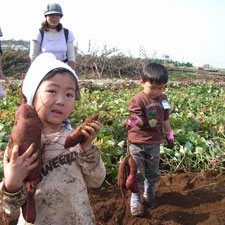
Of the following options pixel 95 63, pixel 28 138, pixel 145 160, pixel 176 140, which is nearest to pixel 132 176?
pixel 145 160

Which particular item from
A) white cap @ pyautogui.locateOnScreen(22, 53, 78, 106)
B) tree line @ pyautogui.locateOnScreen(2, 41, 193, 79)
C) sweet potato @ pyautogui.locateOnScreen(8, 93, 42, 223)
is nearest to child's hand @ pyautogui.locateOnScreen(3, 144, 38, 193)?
sweet potato @ pyautogui.locateOnScreen(8, 93, 42, 223)

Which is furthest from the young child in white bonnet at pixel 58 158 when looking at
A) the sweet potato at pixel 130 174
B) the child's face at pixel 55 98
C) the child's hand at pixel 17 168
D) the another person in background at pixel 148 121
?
the another person in background at pixel 148 121

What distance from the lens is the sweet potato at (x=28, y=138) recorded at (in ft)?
3.33

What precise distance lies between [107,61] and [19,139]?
13.6m

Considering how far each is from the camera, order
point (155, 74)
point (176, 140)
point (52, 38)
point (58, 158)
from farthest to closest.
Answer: point (176, 140), point (52, 38), point (155, 74), point (58, 158)

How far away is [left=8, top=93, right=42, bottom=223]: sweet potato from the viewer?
1.01m

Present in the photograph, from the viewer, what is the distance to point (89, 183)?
1313 millimetres

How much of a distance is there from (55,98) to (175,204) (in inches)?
67.8

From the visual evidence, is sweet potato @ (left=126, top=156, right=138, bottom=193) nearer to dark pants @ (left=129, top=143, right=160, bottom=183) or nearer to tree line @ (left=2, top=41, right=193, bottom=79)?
dark pants @ (left=129, top=143, right=160, bottom=183)

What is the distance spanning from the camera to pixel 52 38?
3205mm

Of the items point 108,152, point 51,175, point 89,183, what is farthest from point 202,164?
point 51,175

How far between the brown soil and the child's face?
1.26m

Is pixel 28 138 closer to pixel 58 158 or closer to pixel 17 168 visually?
pixel 17 168

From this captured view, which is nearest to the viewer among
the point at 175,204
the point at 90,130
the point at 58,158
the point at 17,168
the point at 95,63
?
the point at 17,168
